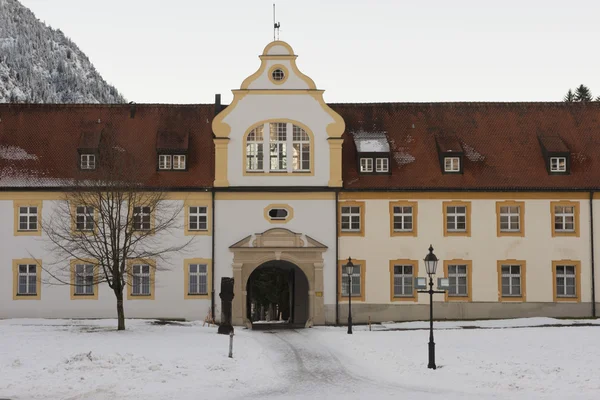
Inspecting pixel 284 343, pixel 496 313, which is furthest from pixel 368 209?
pixel 284 343

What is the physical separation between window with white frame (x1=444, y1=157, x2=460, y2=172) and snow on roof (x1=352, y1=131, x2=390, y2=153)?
10.1 ft

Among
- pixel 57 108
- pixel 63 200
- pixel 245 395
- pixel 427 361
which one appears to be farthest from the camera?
pixel 57 108

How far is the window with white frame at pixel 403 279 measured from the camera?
46875mm

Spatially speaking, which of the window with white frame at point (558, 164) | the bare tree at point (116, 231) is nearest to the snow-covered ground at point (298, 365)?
the bare tree at point (116, 231)

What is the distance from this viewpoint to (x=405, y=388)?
952 inches

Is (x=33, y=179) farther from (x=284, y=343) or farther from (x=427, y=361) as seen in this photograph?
(x=427, y=361)

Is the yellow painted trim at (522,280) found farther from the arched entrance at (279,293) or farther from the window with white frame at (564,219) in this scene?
the arched entrance at (279,293)

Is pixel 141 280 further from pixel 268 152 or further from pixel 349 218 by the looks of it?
pixel 349 218

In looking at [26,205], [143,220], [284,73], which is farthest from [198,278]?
[284,73]

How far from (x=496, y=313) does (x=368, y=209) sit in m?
8.14

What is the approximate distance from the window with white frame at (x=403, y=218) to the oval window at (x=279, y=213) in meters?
5.51

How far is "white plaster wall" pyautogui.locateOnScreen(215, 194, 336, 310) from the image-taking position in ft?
152

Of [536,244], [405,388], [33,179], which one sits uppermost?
[33,179]

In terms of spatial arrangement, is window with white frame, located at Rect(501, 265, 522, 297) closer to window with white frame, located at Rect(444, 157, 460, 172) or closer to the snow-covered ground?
window with white frame, located at Rect(444, 157, 460, 172)
